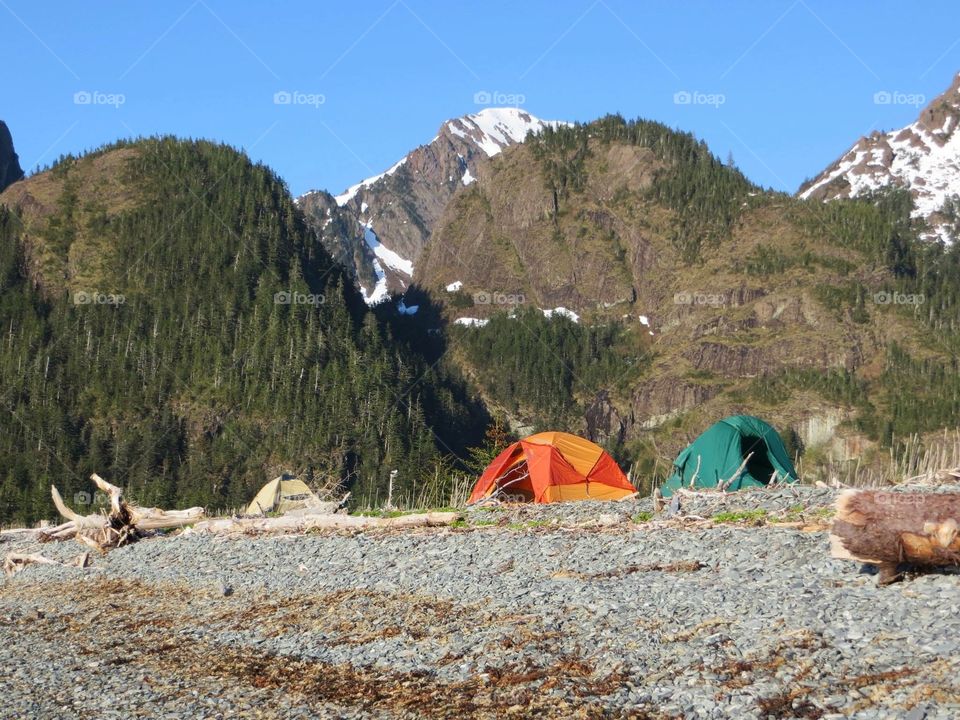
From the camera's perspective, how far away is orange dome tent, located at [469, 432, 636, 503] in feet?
119

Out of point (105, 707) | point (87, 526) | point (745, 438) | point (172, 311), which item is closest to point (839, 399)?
point (172, 311)

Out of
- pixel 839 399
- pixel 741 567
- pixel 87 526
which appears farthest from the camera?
pixel 839 399

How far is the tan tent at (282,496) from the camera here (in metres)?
48.9

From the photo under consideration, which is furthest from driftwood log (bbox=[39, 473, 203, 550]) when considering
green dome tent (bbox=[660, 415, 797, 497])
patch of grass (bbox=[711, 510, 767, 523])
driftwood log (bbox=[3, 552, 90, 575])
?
patch of grass (bbox=[711, 510, 767, 523])

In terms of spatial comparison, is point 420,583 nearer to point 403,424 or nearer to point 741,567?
point 741,567

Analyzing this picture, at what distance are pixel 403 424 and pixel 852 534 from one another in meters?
155

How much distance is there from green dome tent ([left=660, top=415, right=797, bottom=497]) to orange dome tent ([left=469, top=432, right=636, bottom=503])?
3.45m

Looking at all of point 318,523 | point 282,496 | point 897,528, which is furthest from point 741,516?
point 282,496

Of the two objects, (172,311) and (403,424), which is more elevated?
(172,311)

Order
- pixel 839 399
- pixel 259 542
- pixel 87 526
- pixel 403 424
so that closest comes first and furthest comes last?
pixel 259 542 → pixel 87 526 → pixel 403 424 → pixel 839 399

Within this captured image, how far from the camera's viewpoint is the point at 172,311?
188 metres

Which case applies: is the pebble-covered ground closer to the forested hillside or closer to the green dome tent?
the green dome tent

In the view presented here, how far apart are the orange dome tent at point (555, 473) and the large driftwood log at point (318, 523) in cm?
1082

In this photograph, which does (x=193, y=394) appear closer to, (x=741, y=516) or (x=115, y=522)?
(x=115, y=522)
